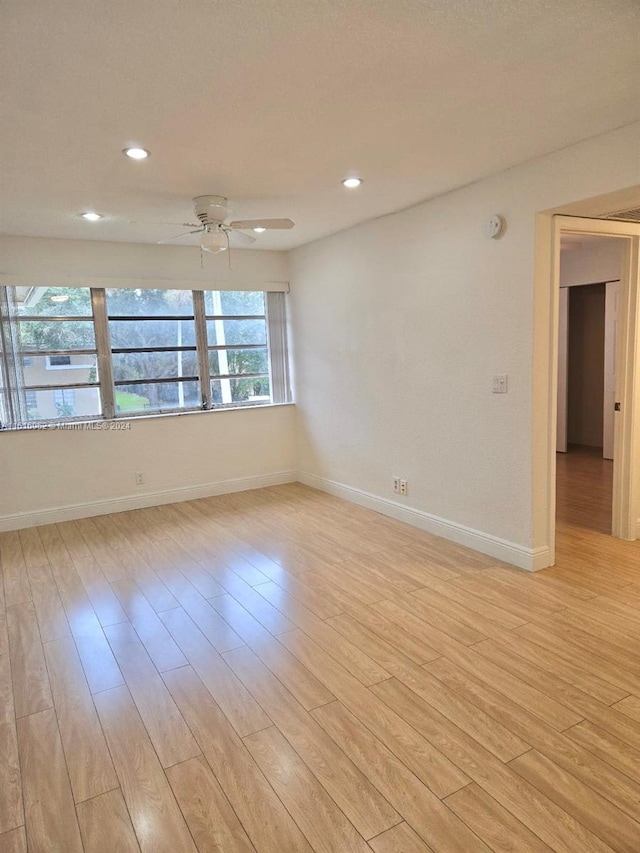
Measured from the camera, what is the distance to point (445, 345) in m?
3.98

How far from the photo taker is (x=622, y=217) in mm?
3443

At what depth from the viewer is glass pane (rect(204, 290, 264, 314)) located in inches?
223

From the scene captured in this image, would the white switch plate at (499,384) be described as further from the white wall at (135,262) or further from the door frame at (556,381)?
the white wall at (135,262)

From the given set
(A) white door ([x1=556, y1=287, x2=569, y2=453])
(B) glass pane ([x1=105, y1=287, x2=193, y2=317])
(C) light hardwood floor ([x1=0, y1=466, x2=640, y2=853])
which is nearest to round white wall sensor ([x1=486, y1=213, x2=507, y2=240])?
(C) light hardwood floor ([x1=0, y1=466, x2=640, y2=853])

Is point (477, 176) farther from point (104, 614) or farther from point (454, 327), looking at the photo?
point (104, 614)

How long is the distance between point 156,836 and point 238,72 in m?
2.66

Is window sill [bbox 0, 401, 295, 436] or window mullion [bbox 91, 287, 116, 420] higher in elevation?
window mullion [bbox 91, 287, 116, 420]

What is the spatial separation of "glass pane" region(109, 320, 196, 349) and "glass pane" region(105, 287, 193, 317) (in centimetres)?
9

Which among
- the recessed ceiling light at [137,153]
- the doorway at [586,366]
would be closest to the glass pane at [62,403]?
the recessed ceiling light at [137,153]

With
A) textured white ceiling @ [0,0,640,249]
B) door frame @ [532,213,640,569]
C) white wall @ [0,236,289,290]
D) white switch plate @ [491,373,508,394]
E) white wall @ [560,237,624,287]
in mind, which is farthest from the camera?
white wall @ [560,237,624,287]

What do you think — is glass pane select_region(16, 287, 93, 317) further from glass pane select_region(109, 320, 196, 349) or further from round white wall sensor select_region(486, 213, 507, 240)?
round white wall sensor select_region(486, 213, 507, 240)

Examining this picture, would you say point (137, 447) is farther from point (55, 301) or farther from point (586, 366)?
point (586, 366)

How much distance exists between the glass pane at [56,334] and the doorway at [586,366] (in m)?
4.72

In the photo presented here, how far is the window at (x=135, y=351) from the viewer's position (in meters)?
4.81
